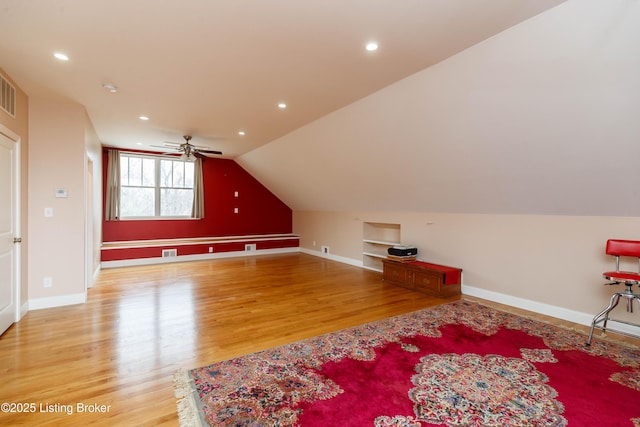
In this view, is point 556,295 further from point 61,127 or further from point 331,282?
point 61,127

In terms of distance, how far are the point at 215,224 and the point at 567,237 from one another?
24.5 feet

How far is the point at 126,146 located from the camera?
265 inches

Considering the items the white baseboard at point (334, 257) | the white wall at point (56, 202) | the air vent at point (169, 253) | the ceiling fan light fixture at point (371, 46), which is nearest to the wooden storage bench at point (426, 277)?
the white baseboard at point (334, 257)

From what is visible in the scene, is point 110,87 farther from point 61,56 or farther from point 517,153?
point 517,153

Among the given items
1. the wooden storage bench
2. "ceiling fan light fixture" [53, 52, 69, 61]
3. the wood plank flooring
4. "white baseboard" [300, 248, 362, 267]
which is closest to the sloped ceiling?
the wooden storage bench

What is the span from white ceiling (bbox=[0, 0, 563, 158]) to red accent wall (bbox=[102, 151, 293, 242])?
3.84m

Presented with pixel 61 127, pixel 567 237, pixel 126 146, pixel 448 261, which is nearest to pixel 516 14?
pixel 567 237

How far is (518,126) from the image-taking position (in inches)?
119

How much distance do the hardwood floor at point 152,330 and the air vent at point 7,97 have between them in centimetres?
239

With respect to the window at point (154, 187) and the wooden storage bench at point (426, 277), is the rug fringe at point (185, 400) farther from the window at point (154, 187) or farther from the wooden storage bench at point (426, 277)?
the window at point (154, 187)

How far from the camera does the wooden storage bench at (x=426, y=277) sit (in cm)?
457

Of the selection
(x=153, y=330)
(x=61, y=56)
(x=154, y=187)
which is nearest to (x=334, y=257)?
(x=154, y=187)

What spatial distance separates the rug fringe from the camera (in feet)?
6.18

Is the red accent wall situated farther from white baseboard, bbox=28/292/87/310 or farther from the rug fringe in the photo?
the rug fringe
